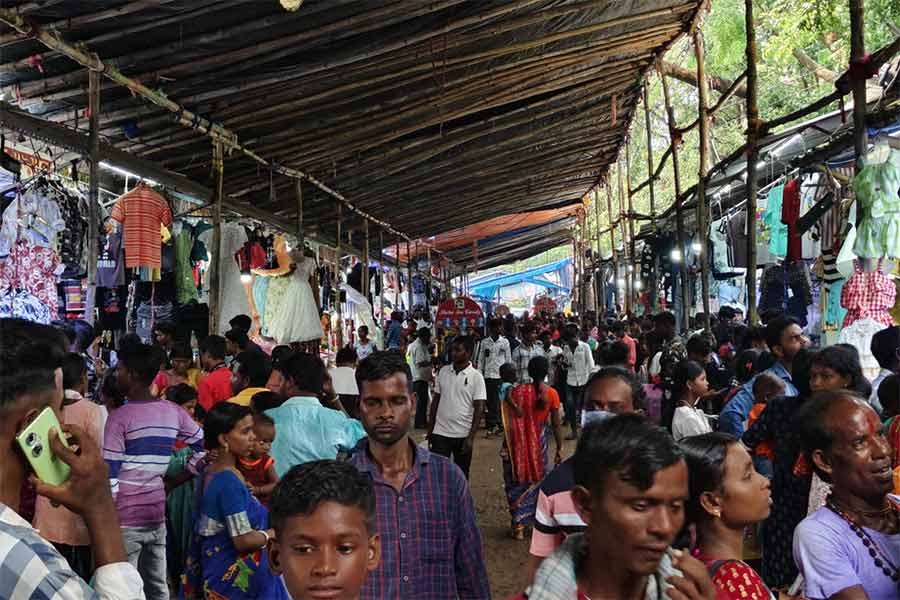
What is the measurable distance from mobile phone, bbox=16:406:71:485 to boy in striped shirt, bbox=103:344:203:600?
2.73 metres

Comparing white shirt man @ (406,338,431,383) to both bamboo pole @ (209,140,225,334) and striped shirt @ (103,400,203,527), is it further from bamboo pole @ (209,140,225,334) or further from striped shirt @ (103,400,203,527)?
striped shirt @ (103,400,203,527)

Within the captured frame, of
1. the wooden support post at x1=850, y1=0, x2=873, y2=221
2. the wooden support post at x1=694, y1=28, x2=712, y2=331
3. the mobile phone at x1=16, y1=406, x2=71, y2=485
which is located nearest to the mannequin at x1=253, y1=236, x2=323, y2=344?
the wooden support post at x1=694, y1=28, x2=712, y2=331

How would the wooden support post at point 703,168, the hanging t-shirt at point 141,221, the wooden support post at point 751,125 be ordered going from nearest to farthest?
the hanging t-shirt at point 141,221 → the wooden support post at point 751,125 → the wooden support post at point 703,168

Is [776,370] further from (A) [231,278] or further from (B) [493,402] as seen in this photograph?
(B) [493,402]

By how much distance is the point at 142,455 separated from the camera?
4289 mm

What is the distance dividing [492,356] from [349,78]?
651cm

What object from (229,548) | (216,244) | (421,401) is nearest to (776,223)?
(216,244)

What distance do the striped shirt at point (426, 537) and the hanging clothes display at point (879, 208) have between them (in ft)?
12.1

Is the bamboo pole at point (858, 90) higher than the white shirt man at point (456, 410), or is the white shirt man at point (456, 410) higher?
the bamboo pole at point (858, 90)

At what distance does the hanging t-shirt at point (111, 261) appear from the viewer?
7336mm

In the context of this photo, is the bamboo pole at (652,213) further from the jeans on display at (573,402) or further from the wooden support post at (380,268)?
the wooden support post at (380,268)

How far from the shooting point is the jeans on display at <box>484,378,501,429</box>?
40.7 feet

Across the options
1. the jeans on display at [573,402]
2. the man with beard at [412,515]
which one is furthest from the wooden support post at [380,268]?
the man with beard at [412,515]

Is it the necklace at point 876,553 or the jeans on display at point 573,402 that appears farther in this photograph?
the jeans on display at point 573,402
